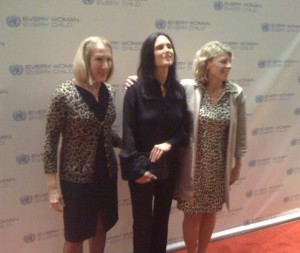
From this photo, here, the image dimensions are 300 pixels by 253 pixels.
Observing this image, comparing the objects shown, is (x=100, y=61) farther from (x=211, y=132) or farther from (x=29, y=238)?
(x=29, y=238)

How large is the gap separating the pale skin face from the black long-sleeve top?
193 millimetres

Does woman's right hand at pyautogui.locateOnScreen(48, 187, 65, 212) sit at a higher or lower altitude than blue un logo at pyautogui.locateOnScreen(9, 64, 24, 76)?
lower

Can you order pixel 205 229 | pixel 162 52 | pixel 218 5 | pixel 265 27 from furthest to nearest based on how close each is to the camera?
pixel 265 27
pixel 218 5
pixel 205 229
pixel 162 52

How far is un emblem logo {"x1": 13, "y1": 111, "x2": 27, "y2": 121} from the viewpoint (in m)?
2.07

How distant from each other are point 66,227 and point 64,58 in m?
0.93

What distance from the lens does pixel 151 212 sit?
6.72 ft

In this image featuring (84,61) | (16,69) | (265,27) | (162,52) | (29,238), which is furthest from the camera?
(265,27)

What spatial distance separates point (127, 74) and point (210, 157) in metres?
0.72

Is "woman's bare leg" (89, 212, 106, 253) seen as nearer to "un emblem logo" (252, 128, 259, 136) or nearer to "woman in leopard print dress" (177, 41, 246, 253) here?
"woman in leopard print dress" (177, 41, 246, 253)

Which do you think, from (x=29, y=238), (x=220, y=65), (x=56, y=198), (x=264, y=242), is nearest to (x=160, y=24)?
(x=220, y=65)

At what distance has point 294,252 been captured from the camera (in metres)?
2.60

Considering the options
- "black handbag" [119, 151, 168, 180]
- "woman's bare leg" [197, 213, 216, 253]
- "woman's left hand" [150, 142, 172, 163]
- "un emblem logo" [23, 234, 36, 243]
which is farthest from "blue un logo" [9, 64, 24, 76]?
"woman's bare leg" [197, 213, 216, 253]

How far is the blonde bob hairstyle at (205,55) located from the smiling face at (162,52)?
0.86 feet

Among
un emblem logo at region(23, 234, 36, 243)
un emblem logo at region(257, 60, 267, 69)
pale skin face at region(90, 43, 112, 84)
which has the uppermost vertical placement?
pale skin face at region(90, 43, 112, 84)
